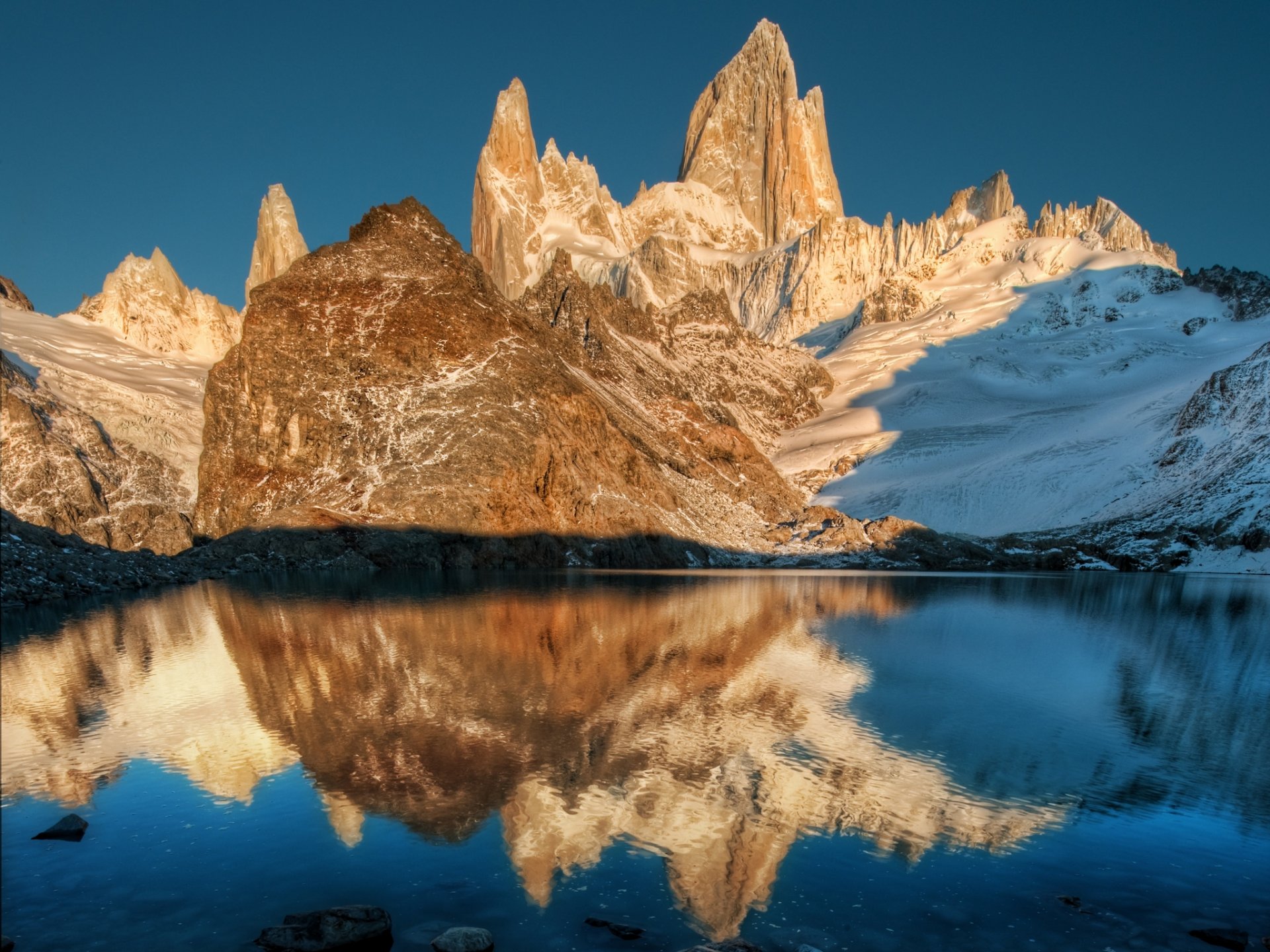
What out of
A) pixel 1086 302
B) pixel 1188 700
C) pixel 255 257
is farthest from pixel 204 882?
pixel 1086 302

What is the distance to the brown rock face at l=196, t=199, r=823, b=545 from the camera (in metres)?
56.2

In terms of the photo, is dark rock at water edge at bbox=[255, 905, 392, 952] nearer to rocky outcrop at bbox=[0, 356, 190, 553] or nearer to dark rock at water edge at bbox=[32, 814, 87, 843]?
dark rock at water edge at bbox=[32, 814, 87, 843]

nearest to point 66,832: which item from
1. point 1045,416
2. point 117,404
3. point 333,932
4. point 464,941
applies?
point 333,932

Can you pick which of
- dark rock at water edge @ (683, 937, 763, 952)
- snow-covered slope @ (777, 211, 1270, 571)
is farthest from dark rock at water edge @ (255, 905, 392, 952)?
snow-covered slope @ (777, 211, 1270, 571)

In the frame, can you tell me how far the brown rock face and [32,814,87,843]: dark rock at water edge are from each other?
42161 millimetres

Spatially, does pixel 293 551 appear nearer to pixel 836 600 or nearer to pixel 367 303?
pixel 367 303

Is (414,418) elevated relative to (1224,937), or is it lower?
elevated

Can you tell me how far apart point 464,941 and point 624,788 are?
5.15m

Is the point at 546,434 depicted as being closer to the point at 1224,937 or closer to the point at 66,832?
the point at 66,832

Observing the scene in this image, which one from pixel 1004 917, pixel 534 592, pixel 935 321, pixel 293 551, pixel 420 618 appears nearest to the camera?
pixel 1004 917

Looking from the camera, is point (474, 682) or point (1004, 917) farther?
point (474, 682)

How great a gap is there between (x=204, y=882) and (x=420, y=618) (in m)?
21.1

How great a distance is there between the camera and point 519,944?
28.9 ft

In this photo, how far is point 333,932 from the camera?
865 centimetres
